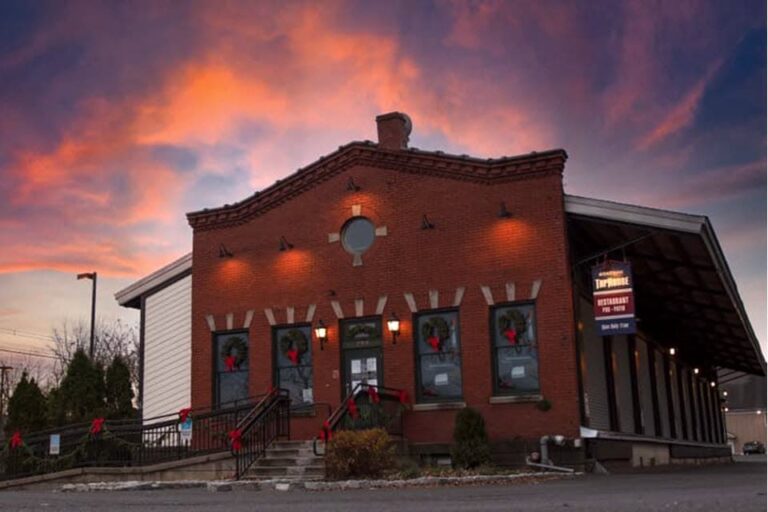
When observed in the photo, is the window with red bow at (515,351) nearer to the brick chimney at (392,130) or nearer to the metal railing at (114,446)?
the brick chimney at (392,130)

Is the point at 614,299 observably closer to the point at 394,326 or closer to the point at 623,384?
the point at 394,326

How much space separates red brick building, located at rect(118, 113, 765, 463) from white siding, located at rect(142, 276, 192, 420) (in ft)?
0.22

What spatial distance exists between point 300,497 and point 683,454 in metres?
23.9

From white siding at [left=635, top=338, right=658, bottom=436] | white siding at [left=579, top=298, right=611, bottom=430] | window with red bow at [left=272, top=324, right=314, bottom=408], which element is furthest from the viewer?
white siding at [left=635, top=338, right=658, bottom=436]

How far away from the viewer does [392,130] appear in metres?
24.5

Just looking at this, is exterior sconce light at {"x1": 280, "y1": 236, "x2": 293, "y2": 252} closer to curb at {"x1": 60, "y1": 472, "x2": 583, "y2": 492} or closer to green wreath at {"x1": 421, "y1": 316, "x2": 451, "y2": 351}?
green wreath at {"x1": 421, "y1": 316, "x2": 451, "y2": 351}

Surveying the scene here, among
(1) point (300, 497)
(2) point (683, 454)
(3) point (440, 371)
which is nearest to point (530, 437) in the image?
(3) point (440, 371)

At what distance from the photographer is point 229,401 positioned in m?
23.8

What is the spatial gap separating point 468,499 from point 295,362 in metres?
11.7

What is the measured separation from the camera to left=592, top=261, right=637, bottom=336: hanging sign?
66.8 ft

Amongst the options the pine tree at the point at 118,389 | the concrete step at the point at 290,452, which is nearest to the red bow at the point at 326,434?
the concrete step at the point at 290,452

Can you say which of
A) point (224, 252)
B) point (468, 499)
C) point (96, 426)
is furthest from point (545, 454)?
point (224, 252)

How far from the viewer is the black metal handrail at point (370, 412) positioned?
2047cm

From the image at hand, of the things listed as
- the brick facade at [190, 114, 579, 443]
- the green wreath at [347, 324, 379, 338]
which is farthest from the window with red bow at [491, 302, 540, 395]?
the green wreath at [347, 324, 379, 338]
